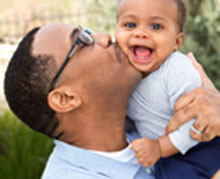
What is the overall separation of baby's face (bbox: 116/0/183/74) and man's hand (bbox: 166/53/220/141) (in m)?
0.30

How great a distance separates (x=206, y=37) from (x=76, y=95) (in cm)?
459

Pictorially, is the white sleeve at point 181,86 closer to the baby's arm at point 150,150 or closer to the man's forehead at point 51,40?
the baby's arm at point 150,150

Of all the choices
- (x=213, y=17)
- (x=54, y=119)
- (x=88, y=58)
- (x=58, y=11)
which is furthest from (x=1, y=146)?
(x=58, y=11)

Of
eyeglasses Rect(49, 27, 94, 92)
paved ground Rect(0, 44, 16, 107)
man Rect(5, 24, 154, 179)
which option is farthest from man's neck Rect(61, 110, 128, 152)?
paved ground Rect(0, 44, 16, 107)

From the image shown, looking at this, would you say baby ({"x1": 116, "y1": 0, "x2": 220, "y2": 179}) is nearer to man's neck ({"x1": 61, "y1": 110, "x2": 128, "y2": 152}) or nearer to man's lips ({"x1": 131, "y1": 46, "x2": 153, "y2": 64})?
man's lips ({"x1": 131, "y1": 46, "x2": 153, "y2": 64})

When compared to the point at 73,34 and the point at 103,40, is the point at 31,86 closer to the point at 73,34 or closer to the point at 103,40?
the point at 73,34

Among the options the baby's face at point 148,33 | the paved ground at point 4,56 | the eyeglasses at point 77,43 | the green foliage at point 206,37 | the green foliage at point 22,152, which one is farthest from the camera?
the green foliage at point 206,37

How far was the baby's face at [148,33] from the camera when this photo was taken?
210 cm

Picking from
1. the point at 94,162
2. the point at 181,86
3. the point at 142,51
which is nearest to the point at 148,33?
the point at 142,51

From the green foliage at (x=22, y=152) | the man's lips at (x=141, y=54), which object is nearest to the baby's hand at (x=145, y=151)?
the man's lips at (x=141, y=54)

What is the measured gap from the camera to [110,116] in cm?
210

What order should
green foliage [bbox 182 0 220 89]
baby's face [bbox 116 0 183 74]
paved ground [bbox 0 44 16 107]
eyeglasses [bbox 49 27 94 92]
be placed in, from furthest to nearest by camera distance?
green foliage [bbox 182 0 220 89] → paved ground [bbox 0 44 16 107] → baby's face [bbox 116 0 183 74] → eyeglasses [bbox 49 27 94 92]

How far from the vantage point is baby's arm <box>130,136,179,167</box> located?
6.71 ft

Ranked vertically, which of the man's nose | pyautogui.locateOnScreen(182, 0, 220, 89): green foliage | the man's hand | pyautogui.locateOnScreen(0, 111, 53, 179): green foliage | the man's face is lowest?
pyautogui.locateOnScreen(0, 111, 53, 179): green foliage
